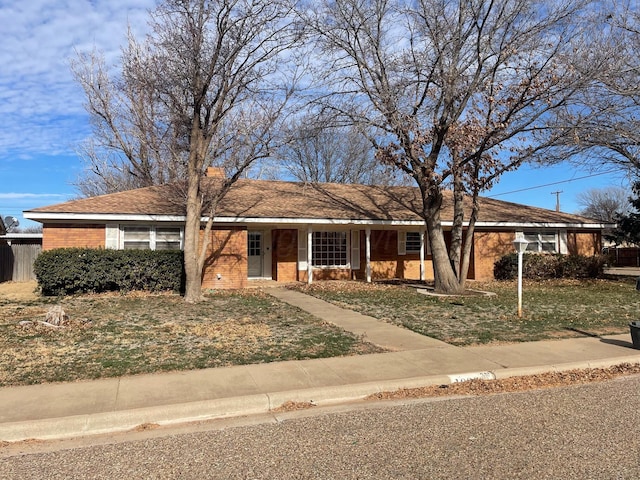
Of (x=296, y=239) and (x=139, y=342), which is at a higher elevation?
(x=296, y=239)

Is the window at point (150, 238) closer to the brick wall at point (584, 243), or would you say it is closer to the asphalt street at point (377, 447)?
the asphalt street at point (377, 447)

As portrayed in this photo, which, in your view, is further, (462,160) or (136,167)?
(136,167)

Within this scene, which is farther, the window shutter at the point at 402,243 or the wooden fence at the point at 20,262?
the wooden fence at the point at 20,262

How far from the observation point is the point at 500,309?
12.6 meters

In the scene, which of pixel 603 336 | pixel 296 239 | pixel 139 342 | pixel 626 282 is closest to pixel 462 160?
pixel 603 336

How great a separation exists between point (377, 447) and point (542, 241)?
20.6m

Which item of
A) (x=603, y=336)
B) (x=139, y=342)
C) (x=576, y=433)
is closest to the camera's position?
(x=576, y=433)

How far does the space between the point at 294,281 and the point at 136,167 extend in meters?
16.1

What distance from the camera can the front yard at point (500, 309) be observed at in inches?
384

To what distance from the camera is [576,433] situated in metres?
4.67

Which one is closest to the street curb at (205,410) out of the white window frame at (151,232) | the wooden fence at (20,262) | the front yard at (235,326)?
the front yard at (235,326)

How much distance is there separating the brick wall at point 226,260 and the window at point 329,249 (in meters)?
3.78

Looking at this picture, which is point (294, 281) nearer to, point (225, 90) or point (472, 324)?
point (225, 90)

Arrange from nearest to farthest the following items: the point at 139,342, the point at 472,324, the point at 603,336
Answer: the point at 139,342 → the point at 603,336 → the point at 472,324
